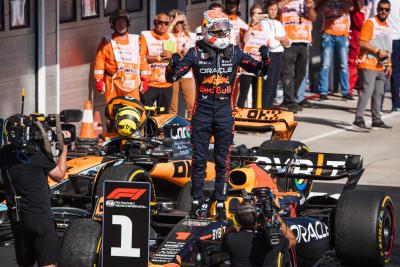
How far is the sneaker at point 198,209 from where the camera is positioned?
10.4m

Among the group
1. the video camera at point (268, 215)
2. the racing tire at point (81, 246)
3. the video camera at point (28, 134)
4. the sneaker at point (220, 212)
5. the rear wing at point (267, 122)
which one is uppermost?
the video camera at point (28, 134)

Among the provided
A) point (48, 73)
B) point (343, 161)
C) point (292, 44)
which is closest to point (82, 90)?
point (48, 73)

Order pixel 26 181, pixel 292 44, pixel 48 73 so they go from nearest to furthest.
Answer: pixel 26 181, pixel 48 73, pixel 292 44

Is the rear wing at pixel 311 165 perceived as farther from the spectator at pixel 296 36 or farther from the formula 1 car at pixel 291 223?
the spectator at pixel 296 36

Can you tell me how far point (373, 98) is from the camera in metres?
19.2

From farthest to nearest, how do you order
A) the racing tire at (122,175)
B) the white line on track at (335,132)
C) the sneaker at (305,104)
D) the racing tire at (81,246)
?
the sneaker at (305,104) → the white line on track at (335,132) → the racing tire at (122,175) → the racing tire at (81,246)

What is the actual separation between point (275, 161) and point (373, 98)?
22.5ft

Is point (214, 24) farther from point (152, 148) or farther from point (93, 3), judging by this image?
point (93, 3)

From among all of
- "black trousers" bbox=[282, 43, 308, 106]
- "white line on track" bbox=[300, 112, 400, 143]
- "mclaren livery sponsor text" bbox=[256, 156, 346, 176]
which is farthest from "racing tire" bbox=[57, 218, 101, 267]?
"black trousers" bbox=[282, 43, 308, 106]

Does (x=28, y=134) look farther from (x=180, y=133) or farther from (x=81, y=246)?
(x=180, y=133)

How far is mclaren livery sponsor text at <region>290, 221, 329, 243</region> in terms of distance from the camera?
1051 centimetres

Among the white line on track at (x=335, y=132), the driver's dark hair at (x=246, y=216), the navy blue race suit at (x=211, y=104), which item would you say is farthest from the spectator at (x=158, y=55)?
the driver's dark hair at (x=246, y=216)

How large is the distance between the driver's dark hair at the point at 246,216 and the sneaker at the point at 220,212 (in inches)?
38.5

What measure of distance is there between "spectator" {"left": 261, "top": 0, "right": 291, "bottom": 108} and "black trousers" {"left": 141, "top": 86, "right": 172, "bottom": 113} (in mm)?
2284
